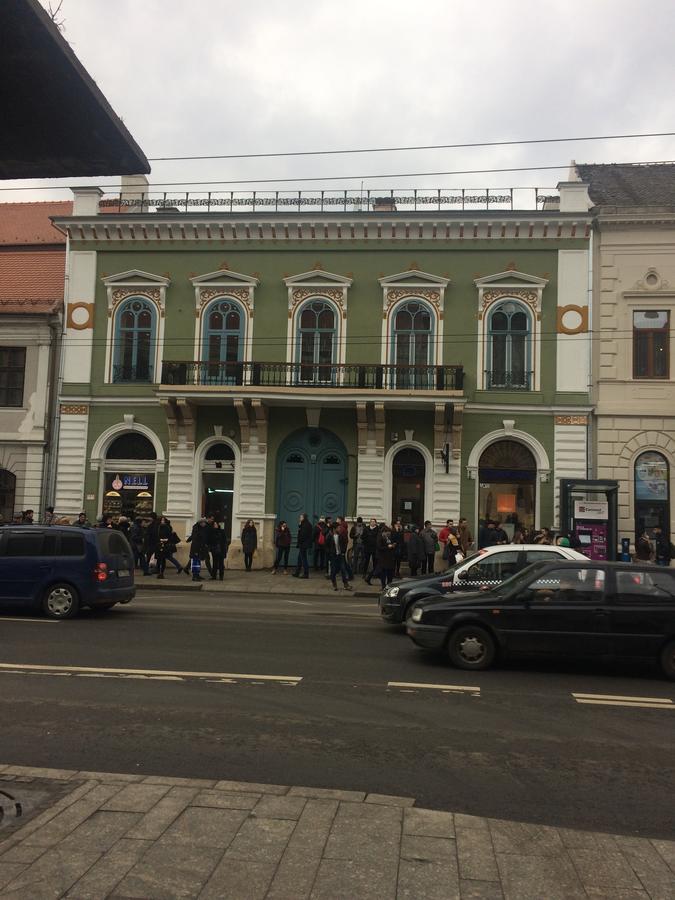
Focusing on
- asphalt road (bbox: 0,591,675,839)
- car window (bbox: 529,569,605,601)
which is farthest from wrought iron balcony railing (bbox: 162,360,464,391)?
car window (bbox: 529,569,605,601)

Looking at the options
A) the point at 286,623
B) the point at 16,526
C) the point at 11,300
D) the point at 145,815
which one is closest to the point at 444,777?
the point at 145,815

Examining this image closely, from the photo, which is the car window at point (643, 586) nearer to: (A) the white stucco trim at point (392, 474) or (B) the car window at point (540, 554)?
(B) the car window at point (540, 554)

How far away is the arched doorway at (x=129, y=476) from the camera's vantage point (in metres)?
25.1

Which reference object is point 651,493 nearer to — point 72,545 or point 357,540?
point 357,540

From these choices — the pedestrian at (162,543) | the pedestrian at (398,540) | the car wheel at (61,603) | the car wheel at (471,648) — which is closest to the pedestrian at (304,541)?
the pedestrian at (398,540)

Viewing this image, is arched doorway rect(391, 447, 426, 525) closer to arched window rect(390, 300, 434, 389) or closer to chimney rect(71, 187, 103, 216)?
arched window rect(390, 300, 434, 389)

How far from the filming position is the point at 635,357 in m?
23.8

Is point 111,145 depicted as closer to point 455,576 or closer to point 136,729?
point 136,729

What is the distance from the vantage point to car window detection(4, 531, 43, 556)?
45.8 ft

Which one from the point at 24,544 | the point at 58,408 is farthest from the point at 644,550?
the point at 58,408

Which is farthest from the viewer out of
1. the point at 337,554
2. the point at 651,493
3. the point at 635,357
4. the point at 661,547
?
the point at 635,357

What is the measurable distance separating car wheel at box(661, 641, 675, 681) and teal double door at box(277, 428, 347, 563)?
15.5 meters

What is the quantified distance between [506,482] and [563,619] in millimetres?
14565

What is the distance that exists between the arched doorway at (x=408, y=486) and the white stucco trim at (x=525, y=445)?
5.07 feet
